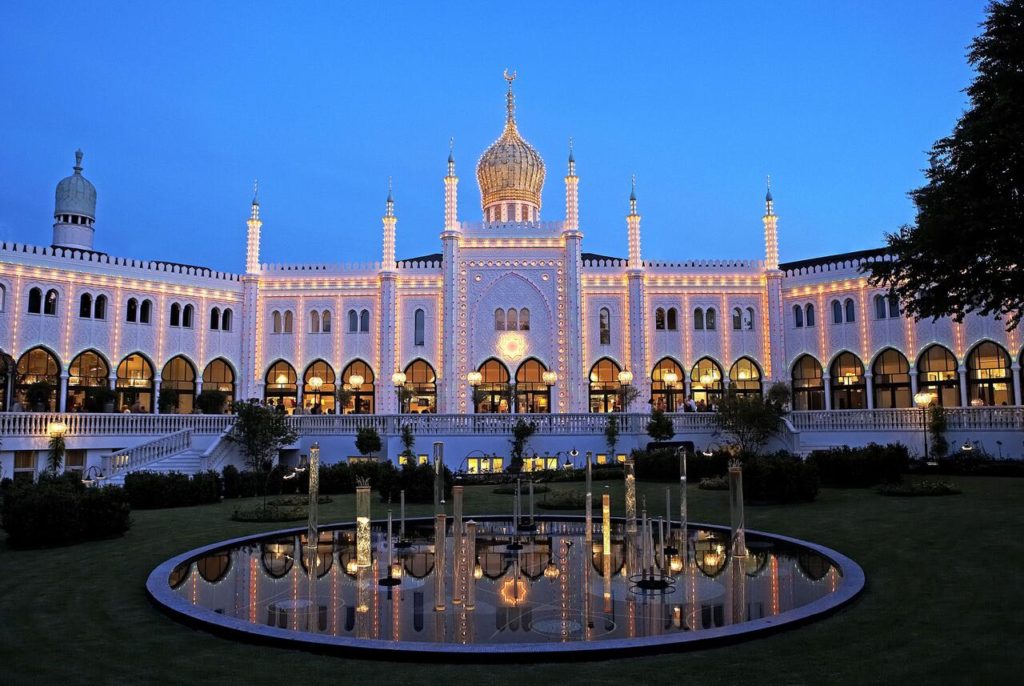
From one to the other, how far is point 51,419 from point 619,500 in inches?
880

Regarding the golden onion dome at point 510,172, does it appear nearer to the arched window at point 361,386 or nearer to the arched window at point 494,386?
the arched window at point 494,386

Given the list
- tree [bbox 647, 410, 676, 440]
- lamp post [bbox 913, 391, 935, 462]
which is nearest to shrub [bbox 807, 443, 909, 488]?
lamp post [bbox 913, 391, 935, 462]

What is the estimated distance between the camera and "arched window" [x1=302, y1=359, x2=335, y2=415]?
1905 inches

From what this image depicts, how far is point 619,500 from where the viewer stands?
22.9 meters

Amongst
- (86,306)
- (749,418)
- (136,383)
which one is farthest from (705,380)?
(86,306)

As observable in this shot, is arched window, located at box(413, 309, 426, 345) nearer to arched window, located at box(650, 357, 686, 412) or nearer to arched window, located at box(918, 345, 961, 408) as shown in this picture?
arched window, located at box(650, 357, 686, 412)

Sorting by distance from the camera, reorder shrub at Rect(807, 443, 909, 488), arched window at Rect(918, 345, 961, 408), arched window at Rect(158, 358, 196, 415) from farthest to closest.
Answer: arched window at Rect(158, 358, 196, 415), arched window at Rect(918, 345, 961, 408), shrub at Rect(807, 443, 909, 488)

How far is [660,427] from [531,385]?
14850mm

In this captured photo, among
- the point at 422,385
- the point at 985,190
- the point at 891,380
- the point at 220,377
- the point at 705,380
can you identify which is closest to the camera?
the point at 985,190

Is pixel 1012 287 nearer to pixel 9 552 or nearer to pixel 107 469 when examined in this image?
pixel 9 552

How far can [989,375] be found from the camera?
142 feet

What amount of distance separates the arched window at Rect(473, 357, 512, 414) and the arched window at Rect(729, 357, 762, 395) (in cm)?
1407

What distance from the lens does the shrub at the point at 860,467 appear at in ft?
78.5

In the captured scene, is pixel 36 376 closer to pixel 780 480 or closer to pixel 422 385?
pixel 422 385
